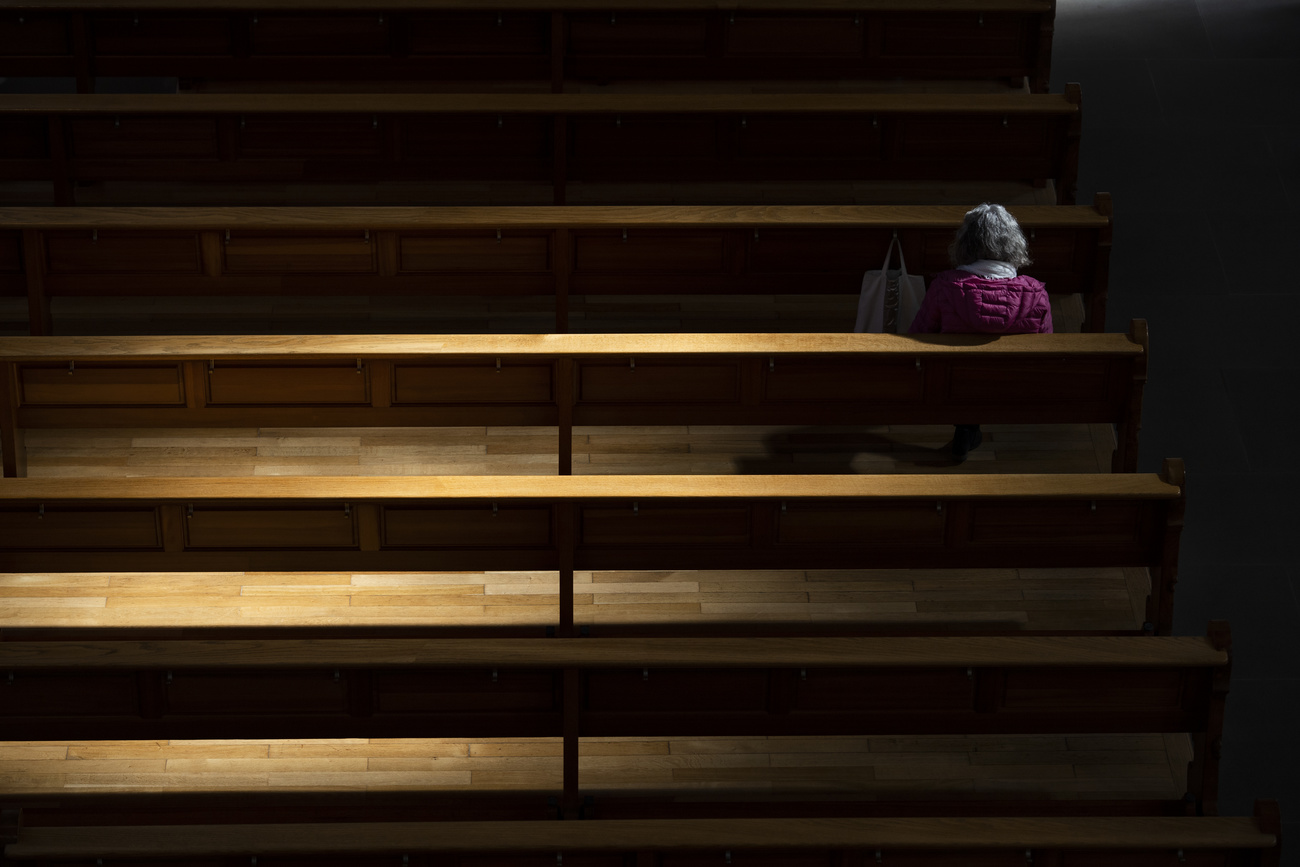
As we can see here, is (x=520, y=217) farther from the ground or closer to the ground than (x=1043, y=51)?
closer to the ground

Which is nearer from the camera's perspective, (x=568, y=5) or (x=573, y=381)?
(x=573, y=381)

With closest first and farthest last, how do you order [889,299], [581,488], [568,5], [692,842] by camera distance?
[692,842]
[581,488]
[889,299]
[568,5]

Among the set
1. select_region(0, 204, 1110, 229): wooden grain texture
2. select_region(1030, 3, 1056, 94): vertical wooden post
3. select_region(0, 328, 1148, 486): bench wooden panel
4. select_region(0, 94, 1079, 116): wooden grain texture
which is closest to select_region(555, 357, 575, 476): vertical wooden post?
select_region(0, 328, 1148, 486): bench wooden panel

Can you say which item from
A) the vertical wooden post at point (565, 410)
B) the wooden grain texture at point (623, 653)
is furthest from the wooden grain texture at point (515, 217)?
the wooden grain texture at point (623, 653)

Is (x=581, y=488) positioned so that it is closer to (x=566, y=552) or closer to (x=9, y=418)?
(x=566, y=552)

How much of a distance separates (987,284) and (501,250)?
269 mm

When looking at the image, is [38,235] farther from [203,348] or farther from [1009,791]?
[1009,791]

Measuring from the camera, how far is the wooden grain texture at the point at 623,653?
655 mm

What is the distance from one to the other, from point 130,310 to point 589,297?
0.91ft

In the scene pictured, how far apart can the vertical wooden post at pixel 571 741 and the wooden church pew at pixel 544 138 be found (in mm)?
357

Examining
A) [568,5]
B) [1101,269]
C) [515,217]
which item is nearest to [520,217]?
[515,217]

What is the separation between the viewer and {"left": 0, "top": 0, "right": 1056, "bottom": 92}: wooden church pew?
3.17ft

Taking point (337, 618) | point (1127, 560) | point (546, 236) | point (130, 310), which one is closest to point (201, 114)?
point (130, 310)

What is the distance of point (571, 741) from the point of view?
26.3 inches
